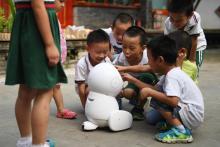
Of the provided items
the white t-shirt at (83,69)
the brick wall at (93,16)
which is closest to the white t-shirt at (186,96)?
the white t-shirt at (83,69)

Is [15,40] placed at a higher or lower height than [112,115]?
higher

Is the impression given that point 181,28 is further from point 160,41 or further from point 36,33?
point 36,33

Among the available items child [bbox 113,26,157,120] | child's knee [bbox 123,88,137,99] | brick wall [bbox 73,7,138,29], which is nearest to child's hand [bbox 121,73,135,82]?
child [bbox 113,26,157,120]

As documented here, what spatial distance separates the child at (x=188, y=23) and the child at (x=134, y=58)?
1.05 feet

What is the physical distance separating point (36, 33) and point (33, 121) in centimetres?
53

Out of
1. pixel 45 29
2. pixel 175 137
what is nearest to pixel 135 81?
pixel 175 137

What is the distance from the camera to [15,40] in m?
2.46

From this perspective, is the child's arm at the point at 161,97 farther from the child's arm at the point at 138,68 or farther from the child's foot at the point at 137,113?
the child's foot at the point at 137,113

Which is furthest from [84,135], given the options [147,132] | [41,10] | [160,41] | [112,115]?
[41,10]

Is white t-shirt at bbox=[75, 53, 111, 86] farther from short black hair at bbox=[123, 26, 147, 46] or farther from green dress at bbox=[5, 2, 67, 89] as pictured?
green dress at bbox=[5, 2, 67, 89]

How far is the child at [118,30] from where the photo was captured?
3.92 metres

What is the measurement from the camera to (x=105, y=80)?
315 centimetres

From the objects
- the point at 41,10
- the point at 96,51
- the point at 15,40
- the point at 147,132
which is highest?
the point at 41,10

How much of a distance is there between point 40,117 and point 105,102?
2.58ft
